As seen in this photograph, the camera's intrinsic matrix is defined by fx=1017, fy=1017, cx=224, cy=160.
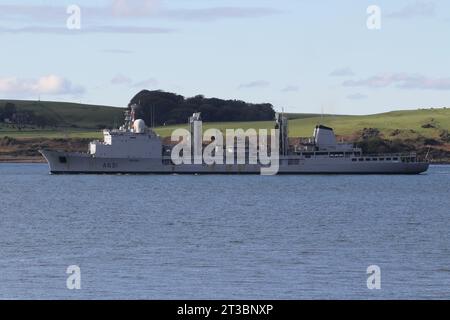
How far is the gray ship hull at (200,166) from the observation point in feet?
353

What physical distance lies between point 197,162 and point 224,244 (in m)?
72.6

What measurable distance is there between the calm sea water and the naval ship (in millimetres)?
27753

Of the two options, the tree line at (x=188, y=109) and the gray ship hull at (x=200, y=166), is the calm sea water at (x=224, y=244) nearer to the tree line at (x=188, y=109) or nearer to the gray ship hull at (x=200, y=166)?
the gray ship hull at (x=200, y=166)

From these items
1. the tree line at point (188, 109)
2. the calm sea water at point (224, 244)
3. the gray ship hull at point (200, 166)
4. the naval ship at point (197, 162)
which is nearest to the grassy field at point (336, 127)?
the tree line at point (188, 109)

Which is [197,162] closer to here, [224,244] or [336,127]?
[224,244]

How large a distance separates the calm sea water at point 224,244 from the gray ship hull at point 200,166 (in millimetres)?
28373

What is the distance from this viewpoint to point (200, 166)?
112 meters

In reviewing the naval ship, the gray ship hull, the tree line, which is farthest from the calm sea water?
the tree line

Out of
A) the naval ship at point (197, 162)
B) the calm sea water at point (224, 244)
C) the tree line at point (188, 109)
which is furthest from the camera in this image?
the tree line at point (188, 109)

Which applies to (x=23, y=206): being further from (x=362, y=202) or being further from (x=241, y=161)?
(x=241, y=161)

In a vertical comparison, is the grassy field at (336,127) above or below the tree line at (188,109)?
below

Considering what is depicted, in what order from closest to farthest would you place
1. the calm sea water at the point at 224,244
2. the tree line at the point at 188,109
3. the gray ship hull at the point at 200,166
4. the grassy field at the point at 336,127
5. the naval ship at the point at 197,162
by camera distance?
the calm sea water at the point at 224,244 < the naval ship at the point at 197,162 < the gray ship hull at the point at 200,166 < the grassy field at the point at 336,127 < the tree line at the point at 188,109

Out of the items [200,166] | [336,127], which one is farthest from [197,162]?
[336,127]

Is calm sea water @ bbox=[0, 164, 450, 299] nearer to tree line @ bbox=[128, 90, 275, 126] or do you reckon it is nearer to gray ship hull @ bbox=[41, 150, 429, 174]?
gray ship hull @ bbox=[41, 150, 429, 174]
